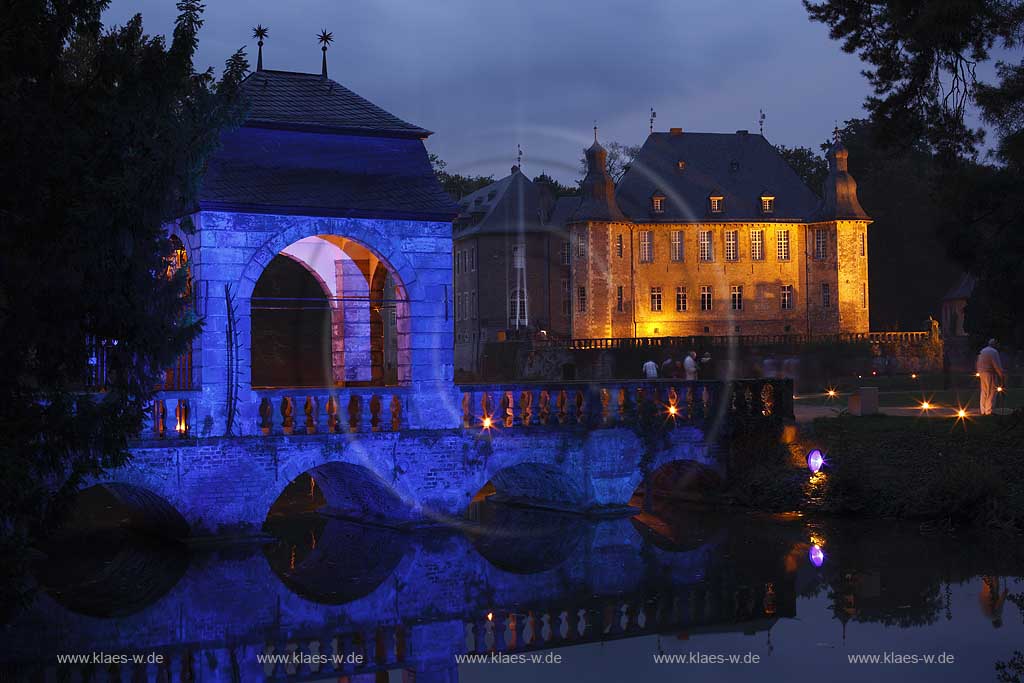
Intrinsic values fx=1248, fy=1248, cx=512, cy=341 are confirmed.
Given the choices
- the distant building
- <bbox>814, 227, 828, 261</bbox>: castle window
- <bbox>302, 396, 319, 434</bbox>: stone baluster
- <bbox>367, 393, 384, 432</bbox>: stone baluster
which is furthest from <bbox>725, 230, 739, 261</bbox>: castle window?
<bbox>302, 396, 319, 434</bbox>: stone baluster

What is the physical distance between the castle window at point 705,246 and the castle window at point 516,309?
32.7 ft

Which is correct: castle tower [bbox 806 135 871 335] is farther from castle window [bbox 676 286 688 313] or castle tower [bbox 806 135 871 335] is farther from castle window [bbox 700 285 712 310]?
castle window [bbox 676 286 688 313]

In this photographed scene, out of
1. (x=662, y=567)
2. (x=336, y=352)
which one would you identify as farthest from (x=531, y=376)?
(x=662, y=567)

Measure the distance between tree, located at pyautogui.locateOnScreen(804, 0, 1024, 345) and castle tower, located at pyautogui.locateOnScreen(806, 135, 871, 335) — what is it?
46.6 meters

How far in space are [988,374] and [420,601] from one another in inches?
553

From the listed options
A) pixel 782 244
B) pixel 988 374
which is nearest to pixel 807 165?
pixel 782 244

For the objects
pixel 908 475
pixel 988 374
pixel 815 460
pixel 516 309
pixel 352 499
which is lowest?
pixel 352 499

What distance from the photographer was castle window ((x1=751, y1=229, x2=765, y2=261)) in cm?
6838

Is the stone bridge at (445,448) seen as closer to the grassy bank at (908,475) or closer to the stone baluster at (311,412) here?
the stone baluster at (311,412)

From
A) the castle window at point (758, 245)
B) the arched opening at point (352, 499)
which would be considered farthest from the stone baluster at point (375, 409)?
the castle window at point (758, 245)

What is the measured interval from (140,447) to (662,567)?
7255mm

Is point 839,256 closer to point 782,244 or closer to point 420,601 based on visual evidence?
point 782,244

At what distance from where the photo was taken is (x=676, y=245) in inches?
2682

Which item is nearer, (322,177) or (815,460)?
(322,177)
